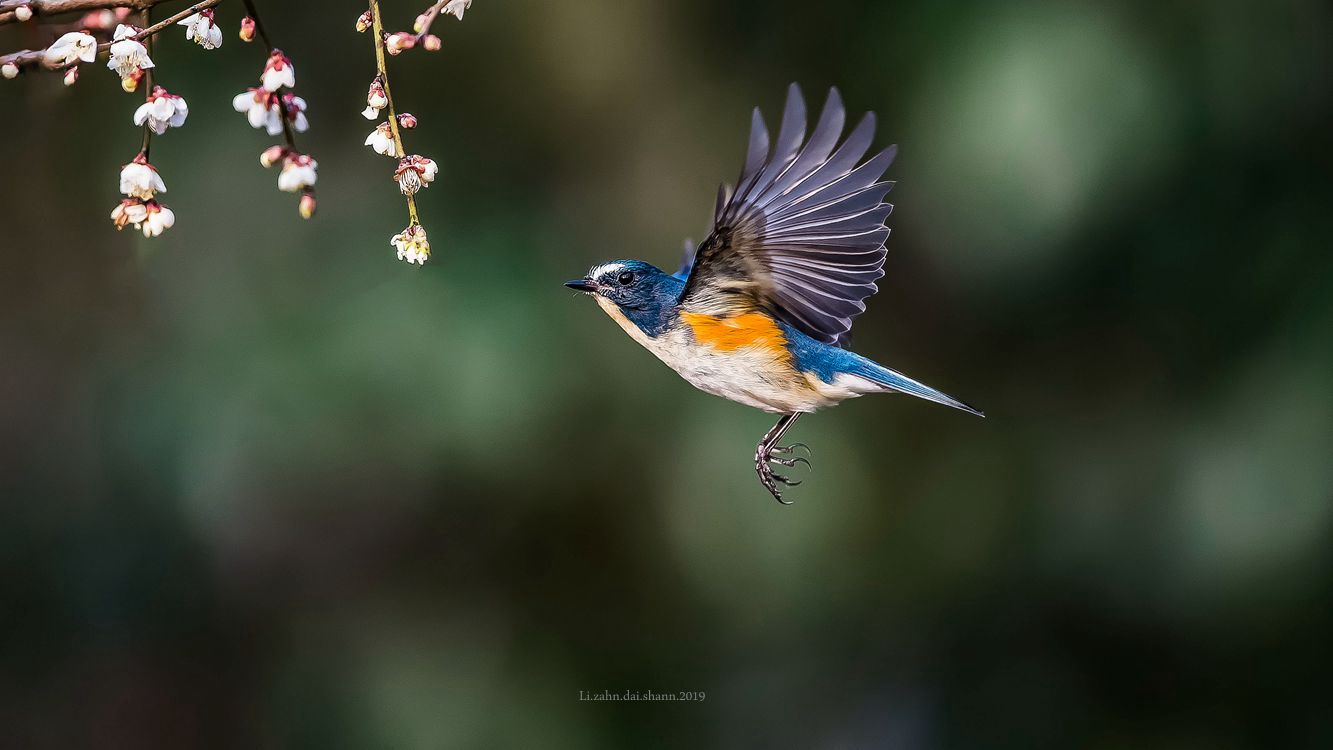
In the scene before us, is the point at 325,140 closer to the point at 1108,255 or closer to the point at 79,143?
the point at 79,143

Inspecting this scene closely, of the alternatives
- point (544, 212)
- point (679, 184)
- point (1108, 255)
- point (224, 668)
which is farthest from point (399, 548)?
point (1108, 255)

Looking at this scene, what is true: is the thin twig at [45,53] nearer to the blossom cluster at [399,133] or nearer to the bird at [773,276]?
the blossom cluster at [399,133]

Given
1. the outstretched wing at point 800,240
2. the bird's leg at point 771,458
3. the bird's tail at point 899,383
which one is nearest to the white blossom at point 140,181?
the outstretched wing at point 800,240

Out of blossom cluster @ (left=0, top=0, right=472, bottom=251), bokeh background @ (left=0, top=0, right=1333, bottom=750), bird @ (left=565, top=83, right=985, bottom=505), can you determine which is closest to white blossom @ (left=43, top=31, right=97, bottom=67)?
blossom cluster @ (left=0, top=0, right=472, bottom=251)

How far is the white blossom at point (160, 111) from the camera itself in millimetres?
1248

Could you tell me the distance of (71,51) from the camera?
1.24 meters

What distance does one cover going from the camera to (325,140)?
3975mm

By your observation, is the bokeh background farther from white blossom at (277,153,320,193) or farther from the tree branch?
the tree branch

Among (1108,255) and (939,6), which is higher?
(939,6)

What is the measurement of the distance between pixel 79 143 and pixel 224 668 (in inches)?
72.0

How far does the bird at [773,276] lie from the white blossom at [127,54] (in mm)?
454

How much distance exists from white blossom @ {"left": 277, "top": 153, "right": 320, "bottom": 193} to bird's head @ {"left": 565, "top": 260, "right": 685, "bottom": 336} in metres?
0.31

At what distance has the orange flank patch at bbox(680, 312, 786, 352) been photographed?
1.42m

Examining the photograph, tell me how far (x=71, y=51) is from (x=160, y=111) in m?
0.09
